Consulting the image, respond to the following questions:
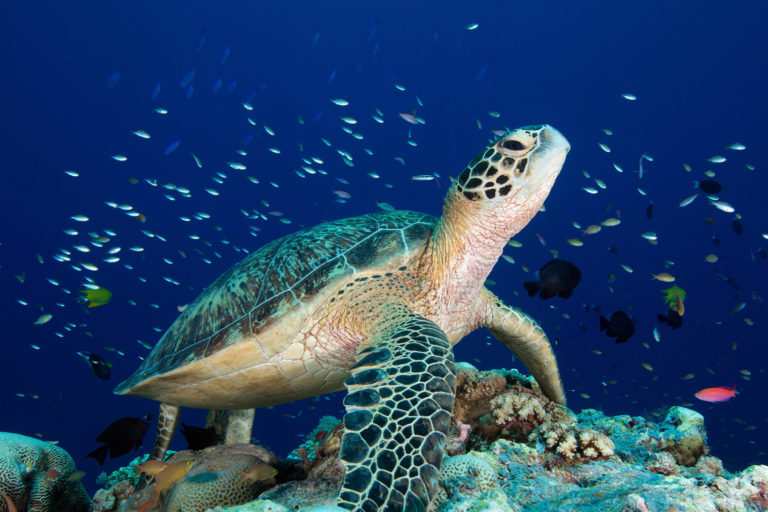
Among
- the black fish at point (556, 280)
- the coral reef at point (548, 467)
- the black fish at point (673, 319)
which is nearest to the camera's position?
the coral reef at point (548, 467)

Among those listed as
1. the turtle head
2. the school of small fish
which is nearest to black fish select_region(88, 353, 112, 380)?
the turtle head

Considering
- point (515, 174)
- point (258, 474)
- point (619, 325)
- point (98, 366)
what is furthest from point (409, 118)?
point (258, 474)

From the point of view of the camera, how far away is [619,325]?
446cm

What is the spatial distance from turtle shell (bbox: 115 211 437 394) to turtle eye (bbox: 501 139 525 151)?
102 centimetres

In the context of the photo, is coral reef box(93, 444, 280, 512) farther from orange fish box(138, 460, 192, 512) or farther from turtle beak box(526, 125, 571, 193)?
turtle beak box(526, 125, 571, 193)

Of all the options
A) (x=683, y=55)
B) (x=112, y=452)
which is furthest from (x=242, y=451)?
(x=683, y=55)

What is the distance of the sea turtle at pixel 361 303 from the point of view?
9.37ft

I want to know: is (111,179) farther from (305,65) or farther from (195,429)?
(195,429)

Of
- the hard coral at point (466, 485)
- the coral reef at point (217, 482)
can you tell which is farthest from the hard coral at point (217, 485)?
the hard coral at point (466, 485)

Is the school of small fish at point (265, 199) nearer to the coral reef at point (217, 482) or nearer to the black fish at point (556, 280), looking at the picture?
the black fish at point (556, 280)

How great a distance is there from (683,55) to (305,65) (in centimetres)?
5466

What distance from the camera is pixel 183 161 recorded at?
5600 centimetres

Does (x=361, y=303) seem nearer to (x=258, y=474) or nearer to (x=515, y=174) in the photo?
(x=258, y=474)

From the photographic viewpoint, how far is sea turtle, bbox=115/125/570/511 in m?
2.86
